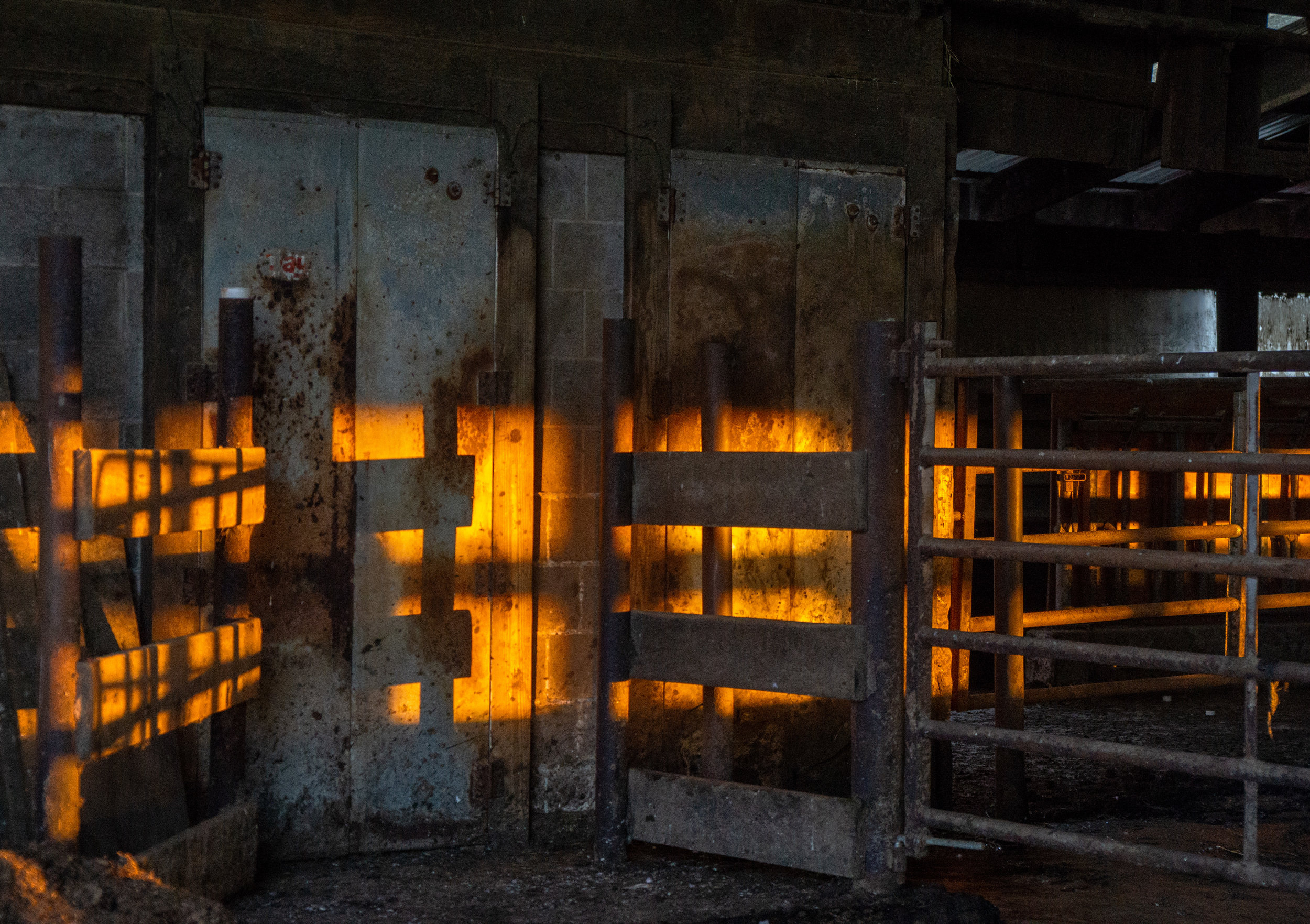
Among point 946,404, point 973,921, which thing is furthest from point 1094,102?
point 973,921

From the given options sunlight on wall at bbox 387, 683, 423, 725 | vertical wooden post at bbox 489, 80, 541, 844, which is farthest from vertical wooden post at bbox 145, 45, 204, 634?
vertical wooden post at bbox 489, 80, 541, 844

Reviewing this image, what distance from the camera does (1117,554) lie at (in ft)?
12.5

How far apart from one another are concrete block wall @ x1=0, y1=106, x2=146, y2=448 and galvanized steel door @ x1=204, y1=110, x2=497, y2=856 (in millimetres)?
313

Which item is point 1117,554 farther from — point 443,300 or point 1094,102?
point 1094,102

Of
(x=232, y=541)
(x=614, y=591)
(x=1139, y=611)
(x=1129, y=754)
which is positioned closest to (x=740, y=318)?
(x=614, y=591)

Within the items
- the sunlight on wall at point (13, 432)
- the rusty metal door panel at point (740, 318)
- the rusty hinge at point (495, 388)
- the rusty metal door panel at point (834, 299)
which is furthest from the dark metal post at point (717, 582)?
the sunlight on wall at point (13, 432)

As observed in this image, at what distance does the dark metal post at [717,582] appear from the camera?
502 centimetres

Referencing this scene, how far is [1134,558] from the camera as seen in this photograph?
3.78 m

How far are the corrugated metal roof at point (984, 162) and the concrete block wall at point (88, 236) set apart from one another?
23.2 feet

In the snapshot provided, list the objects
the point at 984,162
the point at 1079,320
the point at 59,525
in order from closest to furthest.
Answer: the point at 59,525 → the point at 984,162 → the point at 1079,320

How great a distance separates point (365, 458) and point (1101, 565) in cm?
299

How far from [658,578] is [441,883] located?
1.61 m

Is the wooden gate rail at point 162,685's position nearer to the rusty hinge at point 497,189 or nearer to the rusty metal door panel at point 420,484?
the rusty metal door panel at point 420,484

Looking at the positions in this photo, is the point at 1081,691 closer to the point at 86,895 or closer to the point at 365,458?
the point at 365,458
